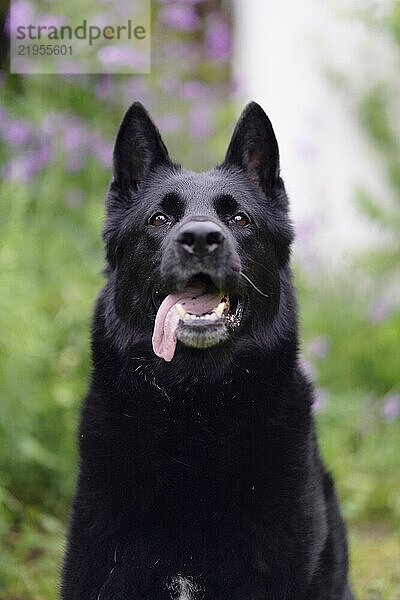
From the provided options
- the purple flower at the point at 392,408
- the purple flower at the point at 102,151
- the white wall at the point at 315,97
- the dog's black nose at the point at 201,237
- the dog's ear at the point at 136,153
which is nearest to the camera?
the dog's black nose at the point at 201,237

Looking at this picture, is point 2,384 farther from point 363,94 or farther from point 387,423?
point 363,94

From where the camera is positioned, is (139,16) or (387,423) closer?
(387,423)

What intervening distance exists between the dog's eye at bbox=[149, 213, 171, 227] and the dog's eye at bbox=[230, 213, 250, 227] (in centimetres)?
22

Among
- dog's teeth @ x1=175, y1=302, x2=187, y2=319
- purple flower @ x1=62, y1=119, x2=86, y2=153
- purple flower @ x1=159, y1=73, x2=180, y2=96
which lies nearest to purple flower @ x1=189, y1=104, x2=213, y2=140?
purple flower @ x1=159, y1=73, x2=180, y2=96

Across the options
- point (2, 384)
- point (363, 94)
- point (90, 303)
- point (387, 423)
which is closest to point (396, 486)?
point (387, 423)

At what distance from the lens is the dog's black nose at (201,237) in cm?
282

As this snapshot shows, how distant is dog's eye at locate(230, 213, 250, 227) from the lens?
10.3ft

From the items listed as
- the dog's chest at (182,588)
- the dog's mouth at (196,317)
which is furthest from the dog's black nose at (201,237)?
the dog's chest at (182,588)

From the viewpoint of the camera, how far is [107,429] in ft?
10.2

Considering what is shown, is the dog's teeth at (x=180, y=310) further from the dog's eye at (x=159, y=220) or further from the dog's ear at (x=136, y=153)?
the dog's ear at (x=136, y=153)

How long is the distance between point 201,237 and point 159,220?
0.38m

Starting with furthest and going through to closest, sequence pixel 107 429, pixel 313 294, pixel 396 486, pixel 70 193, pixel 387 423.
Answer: pixel 313 294 < pixel 70 193 < pixel 387 423 < pixel 396 486 < pixel 107 429

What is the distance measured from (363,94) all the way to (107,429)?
17.7ft

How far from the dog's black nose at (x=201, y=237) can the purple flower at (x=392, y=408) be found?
2970 millimetres
